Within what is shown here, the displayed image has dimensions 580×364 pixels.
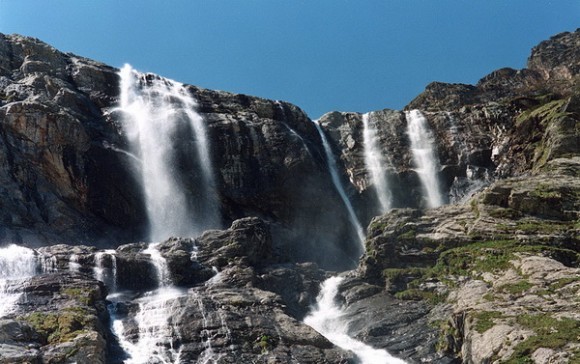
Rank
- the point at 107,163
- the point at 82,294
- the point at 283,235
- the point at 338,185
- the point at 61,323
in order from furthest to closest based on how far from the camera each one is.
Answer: the point at 338,185 < the point at 283,235 < the point at 107,163 < the point at 82,294 < the point at 61,323

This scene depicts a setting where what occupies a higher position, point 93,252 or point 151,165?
point 151,165

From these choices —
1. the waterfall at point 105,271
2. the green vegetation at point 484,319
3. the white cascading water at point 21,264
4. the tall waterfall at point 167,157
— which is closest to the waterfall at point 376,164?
the tall waterfall at point 167,157

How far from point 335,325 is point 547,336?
13556 millimetres

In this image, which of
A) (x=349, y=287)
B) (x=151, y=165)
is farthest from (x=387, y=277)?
(x=151, y=165)

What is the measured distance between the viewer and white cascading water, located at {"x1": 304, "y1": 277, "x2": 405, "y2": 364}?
93.3 feet

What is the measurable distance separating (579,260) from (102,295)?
2662 cm

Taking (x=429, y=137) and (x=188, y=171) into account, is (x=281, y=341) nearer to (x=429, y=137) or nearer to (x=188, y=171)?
(x=188, y=171)

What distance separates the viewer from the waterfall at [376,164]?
54125mm

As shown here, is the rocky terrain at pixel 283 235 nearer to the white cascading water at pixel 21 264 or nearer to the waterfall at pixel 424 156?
the white cascading water at pixel 21 264

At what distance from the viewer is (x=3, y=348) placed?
927 inches

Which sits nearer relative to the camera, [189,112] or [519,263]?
[519,263]

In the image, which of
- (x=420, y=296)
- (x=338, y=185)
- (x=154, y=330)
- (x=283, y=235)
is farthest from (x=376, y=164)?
(x=154, y=330)

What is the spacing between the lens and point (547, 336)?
21.8 m

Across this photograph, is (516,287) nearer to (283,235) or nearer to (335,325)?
(335,325)
